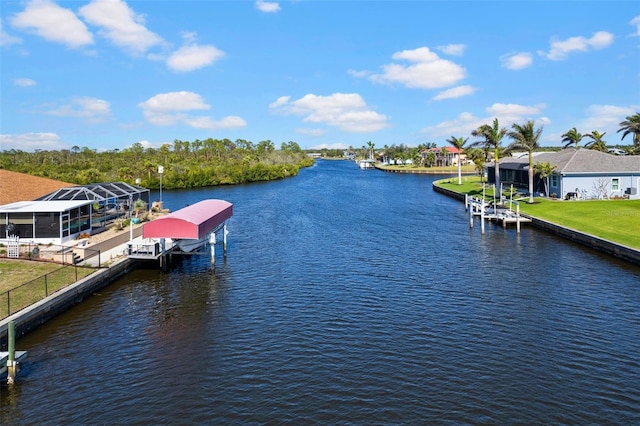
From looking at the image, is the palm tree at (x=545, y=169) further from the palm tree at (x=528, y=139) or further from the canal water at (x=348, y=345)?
the canal water at (x=348, y=345)

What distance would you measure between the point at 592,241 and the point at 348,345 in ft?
83.7

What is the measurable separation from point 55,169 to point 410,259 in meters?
105

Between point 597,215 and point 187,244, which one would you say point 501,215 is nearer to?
point 597,215

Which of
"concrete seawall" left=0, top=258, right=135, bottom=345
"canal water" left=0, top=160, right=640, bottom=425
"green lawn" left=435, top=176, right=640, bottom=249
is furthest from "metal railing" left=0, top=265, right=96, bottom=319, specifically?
"green lawn" left=435, top=176, right=640, bottom=249

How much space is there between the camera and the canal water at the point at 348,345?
14.3 metres

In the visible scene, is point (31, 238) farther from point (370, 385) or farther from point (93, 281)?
point (370, 385)

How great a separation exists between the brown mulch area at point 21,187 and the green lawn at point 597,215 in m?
50.9

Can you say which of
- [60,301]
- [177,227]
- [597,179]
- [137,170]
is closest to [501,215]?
[597,179]

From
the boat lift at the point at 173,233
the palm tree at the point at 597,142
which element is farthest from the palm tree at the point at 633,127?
the boat lift at the point at 173,233

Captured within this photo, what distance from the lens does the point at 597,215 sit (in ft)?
144

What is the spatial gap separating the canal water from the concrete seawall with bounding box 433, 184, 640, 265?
Answer: 0.74m

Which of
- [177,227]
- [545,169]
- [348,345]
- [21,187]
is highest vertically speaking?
[545,169]

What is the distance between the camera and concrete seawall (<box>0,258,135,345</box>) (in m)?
19.1

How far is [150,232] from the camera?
96.6 ft
